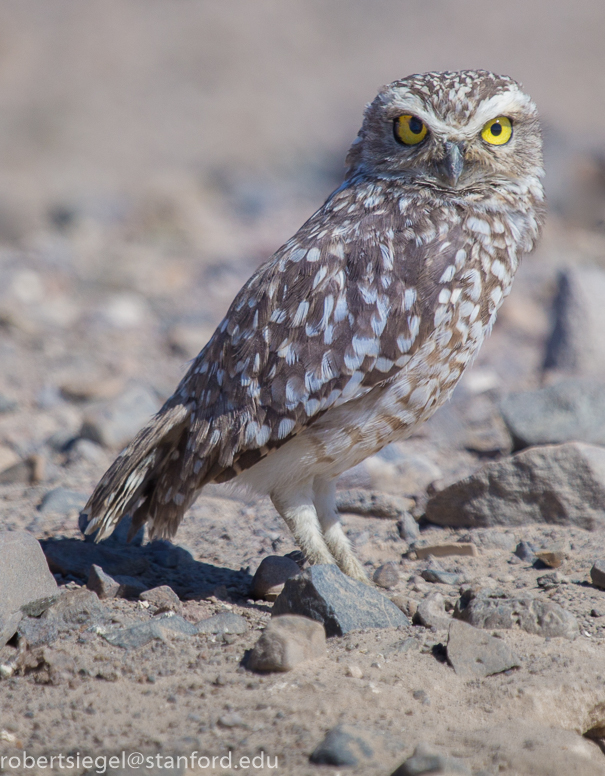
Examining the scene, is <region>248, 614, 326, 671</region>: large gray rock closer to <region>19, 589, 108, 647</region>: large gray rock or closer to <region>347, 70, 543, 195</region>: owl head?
<region>19, 589, 108, 647</region>: large gray rock

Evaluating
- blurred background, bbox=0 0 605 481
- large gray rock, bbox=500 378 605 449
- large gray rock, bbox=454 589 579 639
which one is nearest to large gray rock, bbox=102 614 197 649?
large gray rock, bbox=454 589 579 639

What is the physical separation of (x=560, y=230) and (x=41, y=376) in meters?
7.52

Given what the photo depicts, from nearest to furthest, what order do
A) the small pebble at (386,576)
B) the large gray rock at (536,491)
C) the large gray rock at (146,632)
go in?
the large gray rock at (146,632) → the small pebble at (386,576) → the large gray rock at (536,491)

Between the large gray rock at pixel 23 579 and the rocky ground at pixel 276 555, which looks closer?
the rocky ground at pixel 276 555

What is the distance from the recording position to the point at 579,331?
7.35m

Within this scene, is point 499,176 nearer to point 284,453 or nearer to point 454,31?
point 284,453

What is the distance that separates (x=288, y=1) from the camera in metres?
29.3

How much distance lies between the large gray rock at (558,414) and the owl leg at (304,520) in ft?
6.91

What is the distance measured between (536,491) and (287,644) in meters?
2.05

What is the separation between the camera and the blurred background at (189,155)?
7953 millimetres

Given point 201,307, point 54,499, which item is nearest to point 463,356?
point 54,499

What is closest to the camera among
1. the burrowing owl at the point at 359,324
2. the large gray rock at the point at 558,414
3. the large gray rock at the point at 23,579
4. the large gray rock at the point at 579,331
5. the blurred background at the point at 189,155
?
the large gray rock at the point at 23,579

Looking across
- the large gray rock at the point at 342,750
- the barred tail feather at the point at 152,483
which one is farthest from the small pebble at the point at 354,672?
the barred tail feather at the point at 152,483

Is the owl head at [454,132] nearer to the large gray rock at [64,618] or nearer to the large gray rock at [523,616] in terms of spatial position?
the large gray rock at [523,616]
